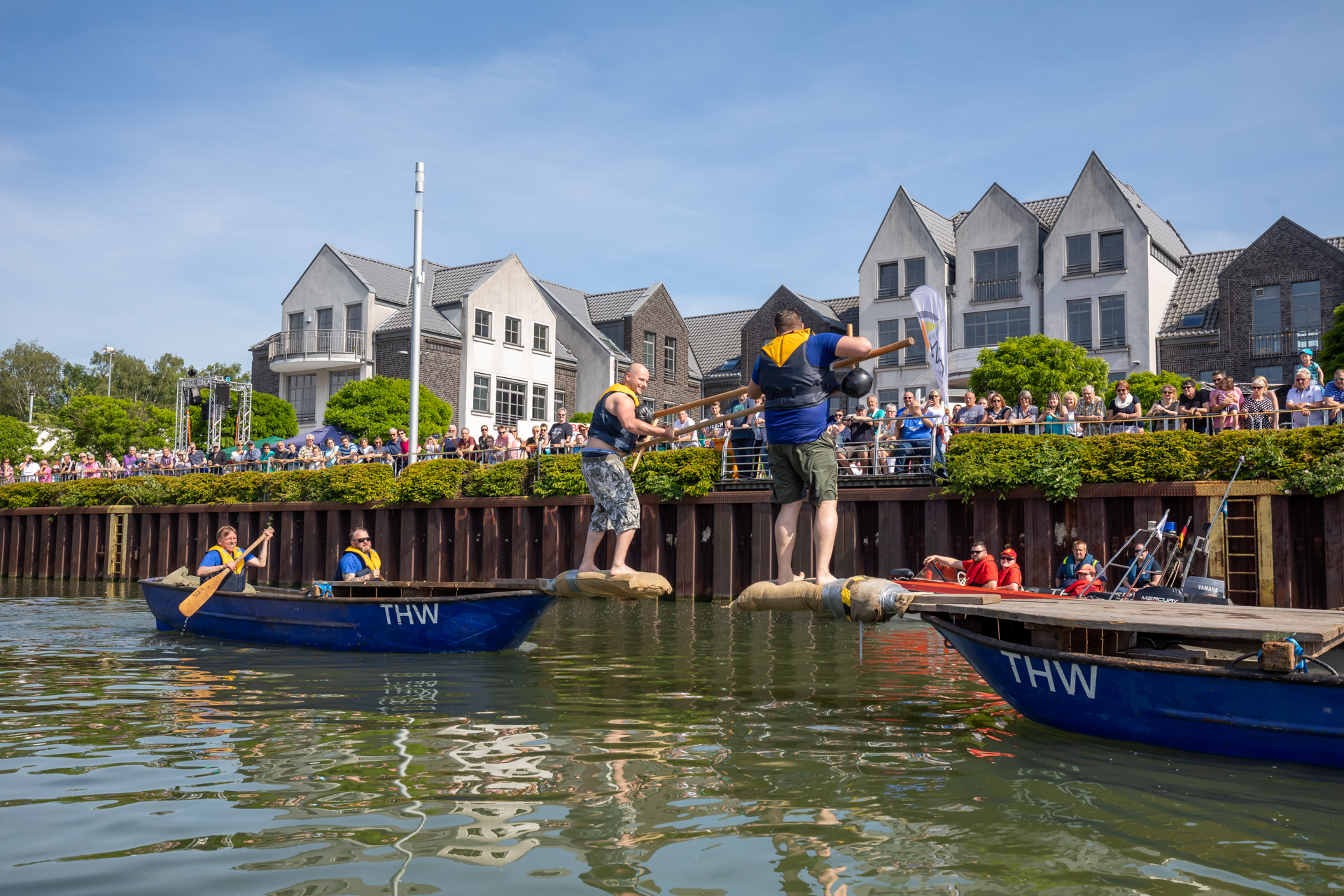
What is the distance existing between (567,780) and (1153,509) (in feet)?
48.2

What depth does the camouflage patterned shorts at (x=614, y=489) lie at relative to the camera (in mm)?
10703

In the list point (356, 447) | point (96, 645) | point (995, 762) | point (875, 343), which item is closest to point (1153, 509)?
point (995, 762)

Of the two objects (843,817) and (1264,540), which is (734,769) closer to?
(843,817)

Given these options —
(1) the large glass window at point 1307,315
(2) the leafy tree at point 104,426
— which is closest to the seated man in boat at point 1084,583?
→ (1) the large glass window at point 1307,315

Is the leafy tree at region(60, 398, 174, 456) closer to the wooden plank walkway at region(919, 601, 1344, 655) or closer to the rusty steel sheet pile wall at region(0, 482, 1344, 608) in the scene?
the rusty steel sheet pile wall at region(0, 482, 1344, 608)

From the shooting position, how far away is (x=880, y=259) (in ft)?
155

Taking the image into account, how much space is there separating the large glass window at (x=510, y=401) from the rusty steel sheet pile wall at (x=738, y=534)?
16.9 metres

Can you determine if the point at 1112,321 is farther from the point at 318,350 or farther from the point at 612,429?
the point at 612,429

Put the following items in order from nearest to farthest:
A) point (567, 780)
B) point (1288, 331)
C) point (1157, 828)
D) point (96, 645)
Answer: point (1157, 828)
point (567, 780)
point (96, 645)
point (1288, 331)

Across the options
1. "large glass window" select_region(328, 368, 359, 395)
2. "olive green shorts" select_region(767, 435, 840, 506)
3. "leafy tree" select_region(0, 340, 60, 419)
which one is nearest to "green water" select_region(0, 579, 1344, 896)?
"olive green shorts" select_region(767, 435, 840, 506)

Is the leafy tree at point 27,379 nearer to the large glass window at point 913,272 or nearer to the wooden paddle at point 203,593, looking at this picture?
the large glass window at point 913,272

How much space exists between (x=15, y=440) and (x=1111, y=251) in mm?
60999

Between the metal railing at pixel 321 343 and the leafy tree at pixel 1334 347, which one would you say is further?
the metal railing at pixel 321 343

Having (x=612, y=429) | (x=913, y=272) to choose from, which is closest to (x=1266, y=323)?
(x=913, y=272)
